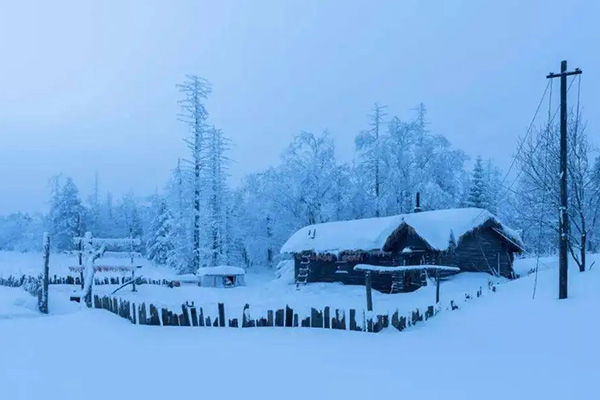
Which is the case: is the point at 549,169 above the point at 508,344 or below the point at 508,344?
above

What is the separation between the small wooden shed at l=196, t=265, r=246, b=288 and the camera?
30.8 m

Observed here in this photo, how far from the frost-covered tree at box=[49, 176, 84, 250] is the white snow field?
155 ft

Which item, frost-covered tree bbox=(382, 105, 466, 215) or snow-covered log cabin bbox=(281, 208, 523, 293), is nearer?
snow-covered log cabin bbox=(281, 208, 523, 293)

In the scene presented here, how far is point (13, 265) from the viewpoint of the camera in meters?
50.5

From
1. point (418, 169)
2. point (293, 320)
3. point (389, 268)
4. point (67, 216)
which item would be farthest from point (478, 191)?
point (67, 216)

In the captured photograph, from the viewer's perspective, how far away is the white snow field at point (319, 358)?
6.64 metres

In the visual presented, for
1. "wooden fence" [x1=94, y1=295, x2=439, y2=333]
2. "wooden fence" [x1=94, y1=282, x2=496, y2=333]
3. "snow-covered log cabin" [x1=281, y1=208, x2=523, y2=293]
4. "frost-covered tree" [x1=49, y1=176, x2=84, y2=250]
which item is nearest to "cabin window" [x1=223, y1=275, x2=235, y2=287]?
"snow-covered log cabin" [x1=281, y1=208, x2=523, y2=293]

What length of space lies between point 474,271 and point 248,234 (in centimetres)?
2303

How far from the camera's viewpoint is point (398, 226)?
2273cm

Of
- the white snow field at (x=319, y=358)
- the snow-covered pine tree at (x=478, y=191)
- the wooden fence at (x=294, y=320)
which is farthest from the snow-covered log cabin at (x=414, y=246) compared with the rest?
the snow-covered pine tree at (x=478, y=191)

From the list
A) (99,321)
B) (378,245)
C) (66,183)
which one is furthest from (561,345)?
(66,183)

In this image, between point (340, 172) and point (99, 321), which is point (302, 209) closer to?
point (340, 172)

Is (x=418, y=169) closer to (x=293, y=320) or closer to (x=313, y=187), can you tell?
(x=313, y=187)

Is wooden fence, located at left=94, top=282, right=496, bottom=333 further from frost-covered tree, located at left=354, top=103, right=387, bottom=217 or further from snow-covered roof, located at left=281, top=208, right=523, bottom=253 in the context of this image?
frost-covered tree, located at left=354, top=103, right=387, bottom=217
